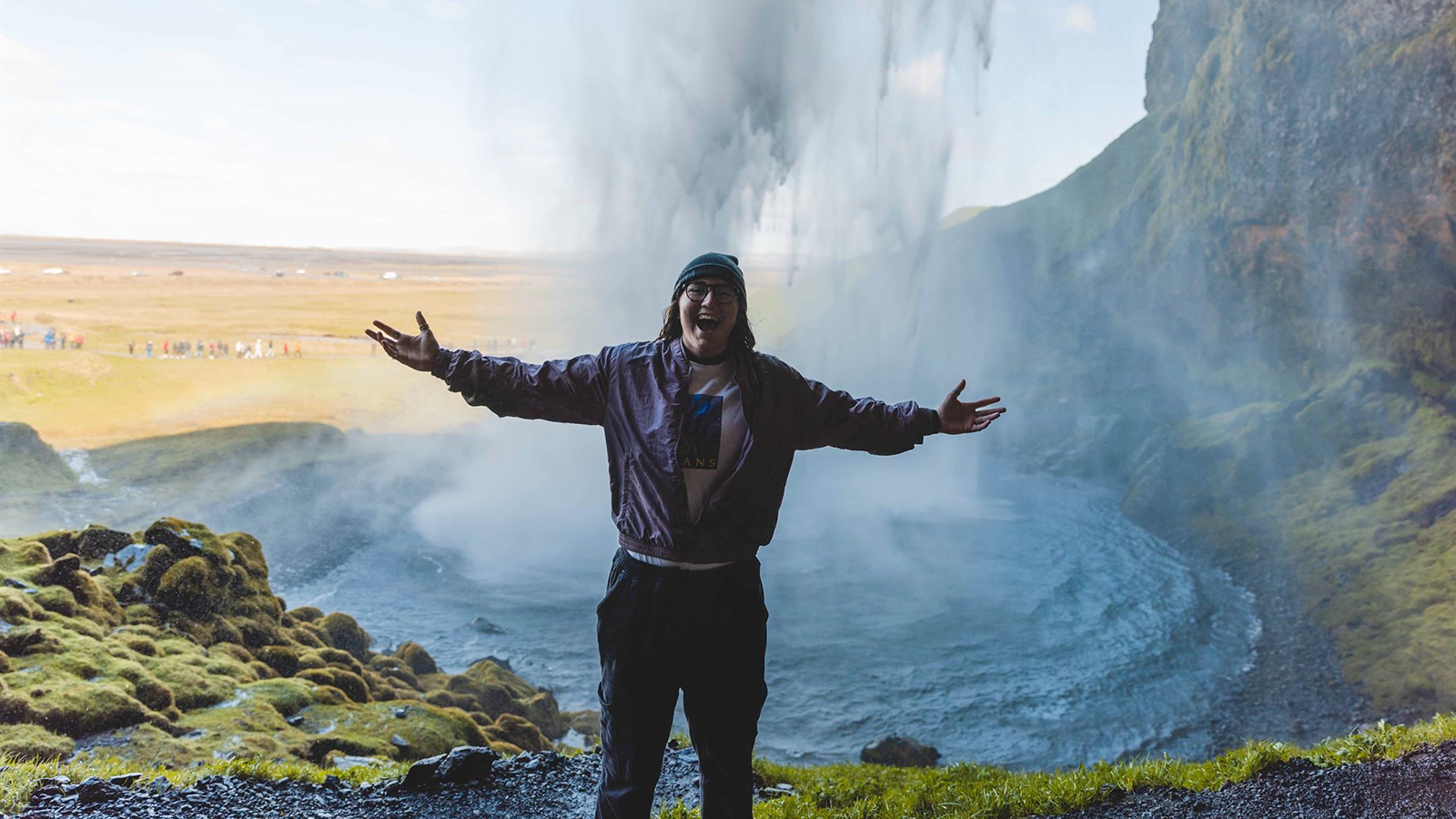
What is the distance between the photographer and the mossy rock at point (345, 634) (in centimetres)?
1967

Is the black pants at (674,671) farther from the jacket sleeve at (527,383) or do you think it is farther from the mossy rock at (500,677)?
the mossy rock at (500,677)

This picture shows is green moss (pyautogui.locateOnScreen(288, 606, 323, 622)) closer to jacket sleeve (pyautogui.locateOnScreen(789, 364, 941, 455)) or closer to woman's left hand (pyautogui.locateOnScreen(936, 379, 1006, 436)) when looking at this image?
jacket sleeve (pyautogui.locateOnScreen(789, 364, 941, 455))

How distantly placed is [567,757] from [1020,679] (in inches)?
743

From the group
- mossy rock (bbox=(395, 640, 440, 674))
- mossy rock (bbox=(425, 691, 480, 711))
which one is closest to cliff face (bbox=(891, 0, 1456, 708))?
mossy rock (bbox=(425, 691, 480, 711))

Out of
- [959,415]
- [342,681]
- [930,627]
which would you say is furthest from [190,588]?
[930,627]

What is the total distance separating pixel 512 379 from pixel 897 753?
16.1 metres

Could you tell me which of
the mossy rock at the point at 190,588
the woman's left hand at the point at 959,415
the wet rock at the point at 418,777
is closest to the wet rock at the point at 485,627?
the mossy rock at the point at 190,588

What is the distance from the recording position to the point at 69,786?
6320 millimetres

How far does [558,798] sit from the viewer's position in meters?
7.55

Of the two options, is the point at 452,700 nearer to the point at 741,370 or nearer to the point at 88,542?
the point at 88,542

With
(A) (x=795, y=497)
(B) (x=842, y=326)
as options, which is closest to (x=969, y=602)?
(A) (x=795, y=497)

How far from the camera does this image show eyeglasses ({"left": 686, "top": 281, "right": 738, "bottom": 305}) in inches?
167

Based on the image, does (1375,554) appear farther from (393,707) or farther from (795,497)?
(393,707)

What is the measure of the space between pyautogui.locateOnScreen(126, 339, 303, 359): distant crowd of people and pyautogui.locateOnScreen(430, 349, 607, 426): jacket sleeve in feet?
152
